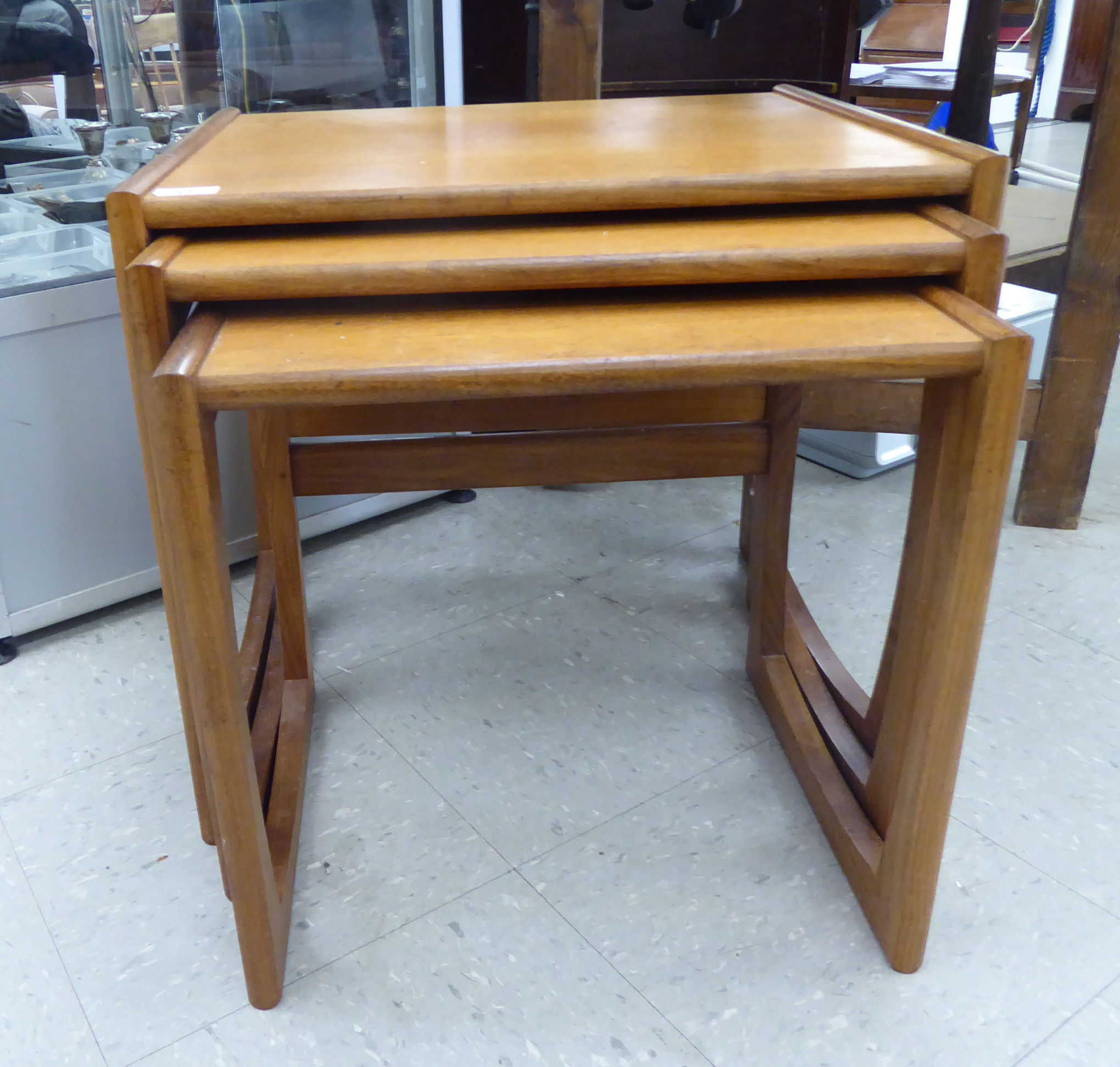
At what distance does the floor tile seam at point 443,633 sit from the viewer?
1.37 meters

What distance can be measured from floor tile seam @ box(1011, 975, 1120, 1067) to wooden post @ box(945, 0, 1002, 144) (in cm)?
156

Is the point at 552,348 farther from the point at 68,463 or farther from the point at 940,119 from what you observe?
the point at 940,119

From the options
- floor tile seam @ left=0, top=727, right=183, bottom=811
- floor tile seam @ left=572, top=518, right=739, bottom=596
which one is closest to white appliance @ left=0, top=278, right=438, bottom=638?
floor tile seam @ left=0, top=727, right=183, bottom=811

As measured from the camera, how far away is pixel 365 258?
2.47ft

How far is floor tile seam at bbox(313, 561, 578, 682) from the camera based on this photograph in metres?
1.37

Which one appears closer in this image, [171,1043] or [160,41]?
[171,1043]

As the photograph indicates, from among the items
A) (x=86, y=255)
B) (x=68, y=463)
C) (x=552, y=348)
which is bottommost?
(x=68, y=463)

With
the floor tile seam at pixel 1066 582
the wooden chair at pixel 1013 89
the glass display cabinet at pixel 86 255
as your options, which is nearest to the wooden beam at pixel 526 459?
the glass display cabinet at pixel 86 255

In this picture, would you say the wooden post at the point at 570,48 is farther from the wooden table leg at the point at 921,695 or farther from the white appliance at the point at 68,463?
the wooden table leg at the point at 921,695

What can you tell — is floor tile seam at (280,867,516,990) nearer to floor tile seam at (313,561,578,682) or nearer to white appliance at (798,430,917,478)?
floor tile seam at (313,561,578,682)

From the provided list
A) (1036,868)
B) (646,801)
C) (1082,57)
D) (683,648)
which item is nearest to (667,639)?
(683,648)

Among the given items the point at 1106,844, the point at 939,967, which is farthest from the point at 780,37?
the point at 939,967

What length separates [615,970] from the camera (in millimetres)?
946

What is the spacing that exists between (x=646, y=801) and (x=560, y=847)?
4.5 inches
